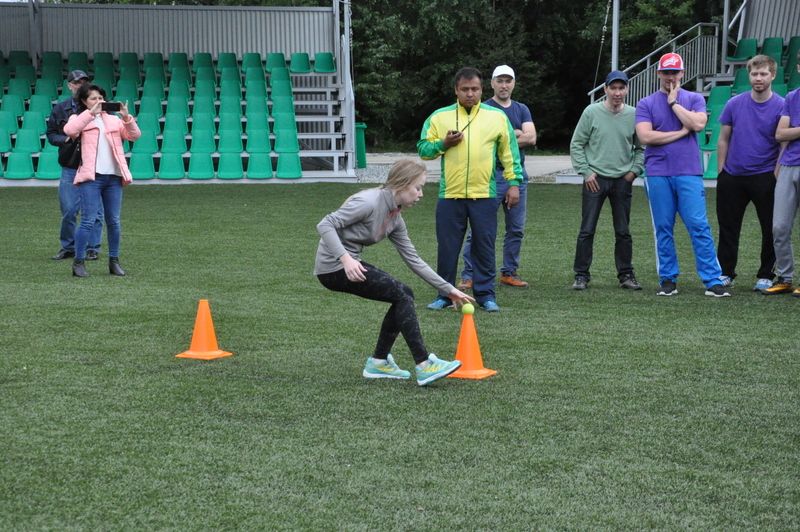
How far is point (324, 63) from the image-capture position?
26.3 metres

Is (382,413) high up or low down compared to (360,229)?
down

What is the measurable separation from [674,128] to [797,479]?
16.9 feet

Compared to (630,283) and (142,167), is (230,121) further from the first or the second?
(630,283)

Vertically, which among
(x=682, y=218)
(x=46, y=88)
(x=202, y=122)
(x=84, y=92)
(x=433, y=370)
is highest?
(x=46, y=88)

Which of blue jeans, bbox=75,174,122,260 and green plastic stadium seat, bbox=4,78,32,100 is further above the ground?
green plastic stadium seat, bbox=4,78,32,100

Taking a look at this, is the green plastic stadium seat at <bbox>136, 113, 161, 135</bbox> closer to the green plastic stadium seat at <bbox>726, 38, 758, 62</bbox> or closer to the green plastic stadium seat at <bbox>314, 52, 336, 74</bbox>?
the green plastic stadium seat at <bbox>314, 52, 336, 74</bbox>

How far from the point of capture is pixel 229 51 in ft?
92.5

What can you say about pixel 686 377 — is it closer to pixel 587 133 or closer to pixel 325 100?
pixel 587 133

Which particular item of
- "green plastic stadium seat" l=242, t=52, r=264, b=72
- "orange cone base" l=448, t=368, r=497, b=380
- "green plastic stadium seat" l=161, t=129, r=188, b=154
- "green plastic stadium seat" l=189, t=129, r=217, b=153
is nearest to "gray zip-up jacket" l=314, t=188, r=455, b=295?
"orange cone base" l=448, t=368, r=497, b=380

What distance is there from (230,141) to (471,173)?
50.3ft

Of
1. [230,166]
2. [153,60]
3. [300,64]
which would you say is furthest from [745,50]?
[153,60]

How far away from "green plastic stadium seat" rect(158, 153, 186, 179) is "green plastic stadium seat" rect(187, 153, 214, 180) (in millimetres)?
179

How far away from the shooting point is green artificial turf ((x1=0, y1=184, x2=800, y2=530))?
406 centimetres

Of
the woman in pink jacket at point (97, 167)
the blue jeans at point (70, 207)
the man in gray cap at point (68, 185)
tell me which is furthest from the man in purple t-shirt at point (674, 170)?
the blue jeans at point (70, 207)
